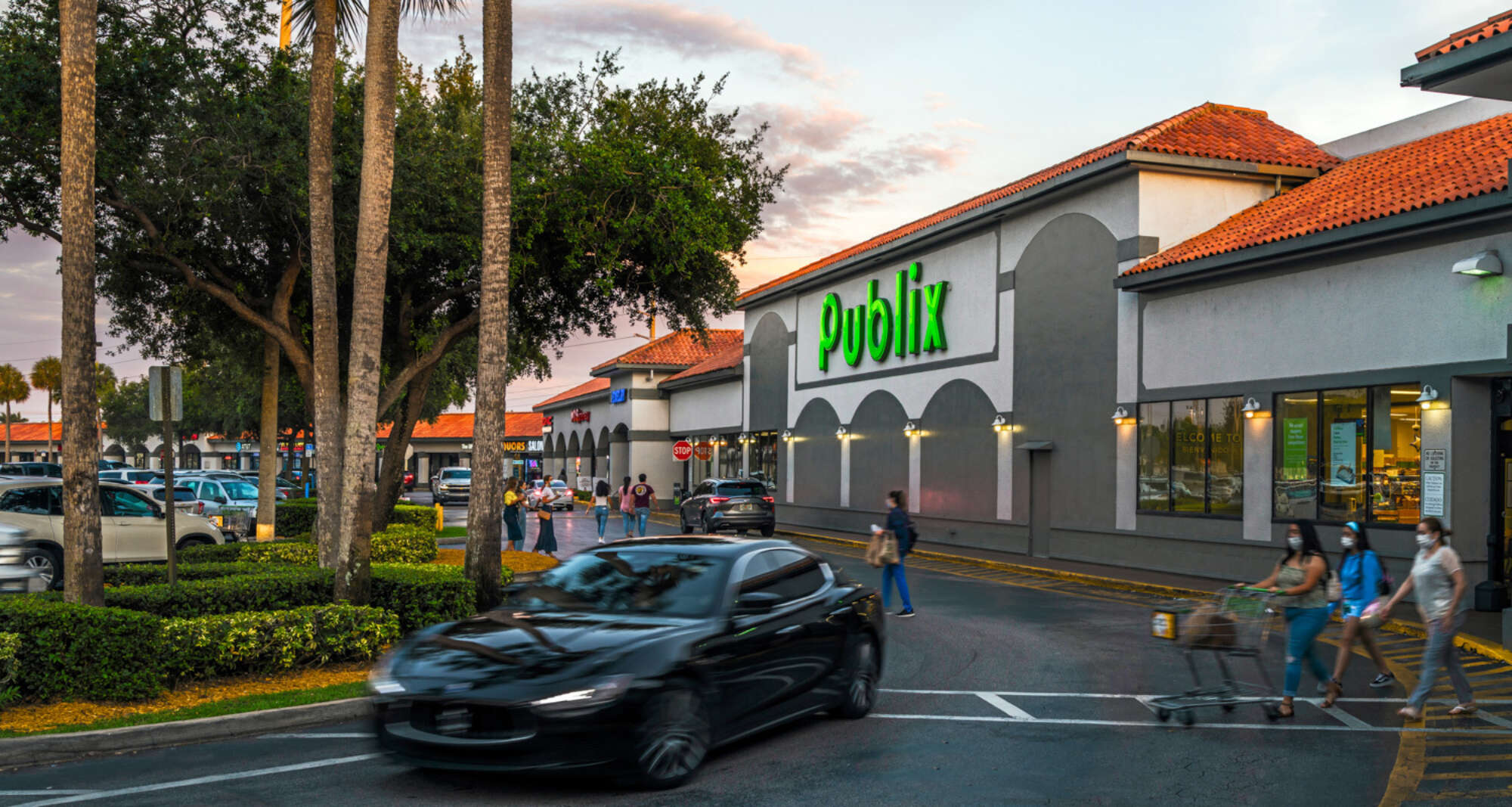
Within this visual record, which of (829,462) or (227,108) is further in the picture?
(829,462)

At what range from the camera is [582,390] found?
6819 cm

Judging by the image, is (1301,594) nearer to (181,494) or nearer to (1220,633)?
(1220,633)

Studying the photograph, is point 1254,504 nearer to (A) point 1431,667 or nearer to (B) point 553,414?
(A) point 1431,667

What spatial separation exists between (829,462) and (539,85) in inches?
723

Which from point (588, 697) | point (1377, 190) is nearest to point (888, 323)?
point (1377, 190)

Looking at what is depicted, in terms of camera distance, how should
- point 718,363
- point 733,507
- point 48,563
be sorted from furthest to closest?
point 718,363 → point 733,507 → point 48,563

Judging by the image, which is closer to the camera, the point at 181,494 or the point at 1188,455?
the point at 1188,455

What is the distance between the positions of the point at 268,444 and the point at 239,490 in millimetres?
11174

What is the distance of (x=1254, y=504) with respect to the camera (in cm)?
1961

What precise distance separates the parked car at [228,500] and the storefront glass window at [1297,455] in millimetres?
22490

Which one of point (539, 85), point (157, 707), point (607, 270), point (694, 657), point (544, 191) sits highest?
point (539, 85)

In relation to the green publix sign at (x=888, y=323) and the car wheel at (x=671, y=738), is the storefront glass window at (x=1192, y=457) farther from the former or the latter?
the car wheel at (x=671, y=738)

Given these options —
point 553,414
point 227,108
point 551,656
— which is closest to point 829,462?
point 227,108

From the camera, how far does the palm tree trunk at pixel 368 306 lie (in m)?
11.9
